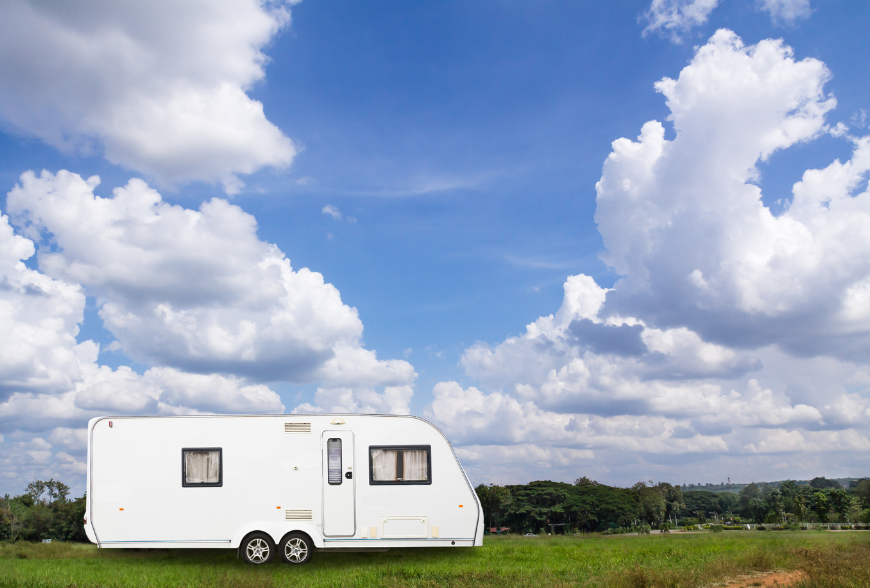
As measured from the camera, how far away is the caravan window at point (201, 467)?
505 inches

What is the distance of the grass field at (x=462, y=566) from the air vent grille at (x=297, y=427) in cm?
276

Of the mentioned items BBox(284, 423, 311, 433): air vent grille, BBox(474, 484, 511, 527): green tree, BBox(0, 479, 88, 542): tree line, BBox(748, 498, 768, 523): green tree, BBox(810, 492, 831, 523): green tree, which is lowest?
BBox(748, 498, 768, 523): green tree

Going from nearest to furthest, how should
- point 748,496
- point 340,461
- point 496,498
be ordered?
1. point 340,461
2. point 496,498
3. point 748,496

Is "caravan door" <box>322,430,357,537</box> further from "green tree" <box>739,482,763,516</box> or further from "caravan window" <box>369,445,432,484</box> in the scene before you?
"green tree" <box>739,482,763,516</box>

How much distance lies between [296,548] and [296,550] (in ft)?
0.14

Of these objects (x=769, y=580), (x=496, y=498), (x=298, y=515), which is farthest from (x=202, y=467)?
(x=496, y=498)

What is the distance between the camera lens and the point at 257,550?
1262 centimetres

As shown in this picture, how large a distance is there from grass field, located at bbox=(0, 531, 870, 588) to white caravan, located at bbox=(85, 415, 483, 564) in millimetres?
618

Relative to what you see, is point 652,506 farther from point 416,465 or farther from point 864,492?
point 416,465

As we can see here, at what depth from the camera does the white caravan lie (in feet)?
41.3

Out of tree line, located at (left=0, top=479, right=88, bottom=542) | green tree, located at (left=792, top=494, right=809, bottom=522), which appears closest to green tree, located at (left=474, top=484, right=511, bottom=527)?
tree line, located at (left=0, top=479, right=88, bottom=542)

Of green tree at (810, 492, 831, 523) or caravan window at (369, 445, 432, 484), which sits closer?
caravan window at (369, 445, 432, 484)

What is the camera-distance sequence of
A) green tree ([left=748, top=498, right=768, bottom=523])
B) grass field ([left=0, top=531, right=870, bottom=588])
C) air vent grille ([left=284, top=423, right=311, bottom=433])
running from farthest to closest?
green tree ([left=748, top=498, right=768, bottom=523]) → air vent grille ([left=284, top=423, right=311, bottom=433]) → grass field ([left=0, top=531, right=870, bottom=588])

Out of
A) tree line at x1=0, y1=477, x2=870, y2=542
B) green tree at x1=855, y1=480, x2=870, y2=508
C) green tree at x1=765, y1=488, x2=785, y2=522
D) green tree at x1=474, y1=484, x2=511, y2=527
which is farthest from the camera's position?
green tree at x1=765, y1=488, x2=785, y2=522
